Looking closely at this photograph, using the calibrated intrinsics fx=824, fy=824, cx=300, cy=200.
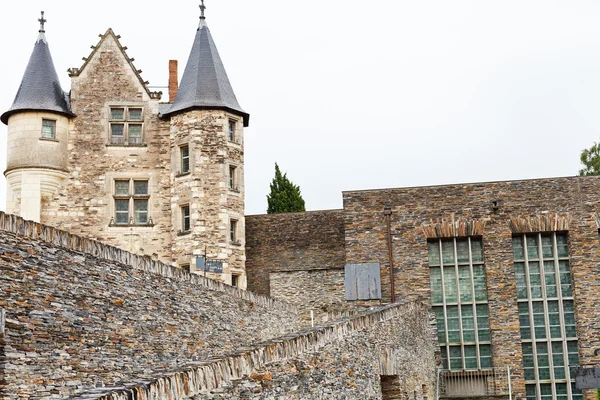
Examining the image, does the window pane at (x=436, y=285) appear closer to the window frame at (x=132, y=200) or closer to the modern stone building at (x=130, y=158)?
the modern stone building at (x=130, y=158)

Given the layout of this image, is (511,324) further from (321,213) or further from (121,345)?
(121,345)

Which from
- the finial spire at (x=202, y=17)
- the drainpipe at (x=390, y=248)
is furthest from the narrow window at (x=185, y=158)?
the drainpipe at (x=390, y=248)

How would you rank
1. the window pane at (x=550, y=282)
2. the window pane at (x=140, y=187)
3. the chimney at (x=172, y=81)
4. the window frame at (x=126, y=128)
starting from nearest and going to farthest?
the window pane at (x=550, y=282) < the window pane at (x=140, y=187) < the window frame at (x=126, y=128) < the chimney at (x=172, y=81)

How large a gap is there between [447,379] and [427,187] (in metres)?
5.74

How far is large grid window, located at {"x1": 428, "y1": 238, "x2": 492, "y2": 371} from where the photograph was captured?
78.0 ft

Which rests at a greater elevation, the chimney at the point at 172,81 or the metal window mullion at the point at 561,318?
the chimney at the point at 172,81

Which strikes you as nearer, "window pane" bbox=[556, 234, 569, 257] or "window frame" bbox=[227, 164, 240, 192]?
"window pane" bbox=[556, 234, 569, 257]

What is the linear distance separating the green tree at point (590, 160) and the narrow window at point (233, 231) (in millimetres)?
26388

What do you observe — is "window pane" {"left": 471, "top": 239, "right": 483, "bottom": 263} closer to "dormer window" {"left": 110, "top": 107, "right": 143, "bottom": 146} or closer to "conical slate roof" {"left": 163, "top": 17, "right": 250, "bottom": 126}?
"conical slate roof" {"left": 163, "top": 17, "right": 250, "bottom": 126}

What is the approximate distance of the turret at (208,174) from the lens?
26.3 metres

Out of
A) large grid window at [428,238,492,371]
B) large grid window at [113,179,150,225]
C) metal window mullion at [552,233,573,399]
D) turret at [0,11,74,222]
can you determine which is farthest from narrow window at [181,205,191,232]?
metal window mullion at [552,233,573,399]

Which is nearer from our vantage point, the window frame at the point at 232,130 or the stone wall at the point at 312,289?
the stone wall at the point at 312,289

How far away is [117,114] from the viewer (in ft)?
92.8

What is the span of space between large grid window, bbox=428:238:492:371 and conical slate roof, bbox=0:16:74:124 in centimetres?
1334
